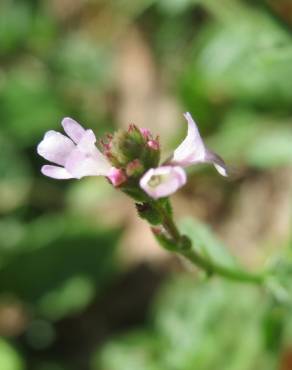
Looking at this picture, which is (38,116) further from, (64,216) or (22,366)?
(22,366)

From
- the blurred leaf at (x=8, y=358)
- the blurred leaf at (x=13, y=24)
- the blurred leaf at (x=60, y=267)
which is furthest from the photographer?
the blurred leaf at (x=13, y=24)

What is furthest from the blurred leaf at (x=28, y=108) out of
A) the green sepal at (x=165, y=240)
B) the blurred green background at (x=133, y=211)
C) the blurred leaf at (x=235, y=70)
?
the green sepal at (x=165, y=240)

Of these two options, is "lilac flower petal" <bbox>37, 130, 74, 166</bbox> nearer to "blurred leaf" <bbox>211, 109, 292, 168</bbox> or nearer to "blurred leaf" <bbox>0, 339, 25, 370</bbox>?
"blurred leaf" <bbox>211, 109, 292, 168</bbox>

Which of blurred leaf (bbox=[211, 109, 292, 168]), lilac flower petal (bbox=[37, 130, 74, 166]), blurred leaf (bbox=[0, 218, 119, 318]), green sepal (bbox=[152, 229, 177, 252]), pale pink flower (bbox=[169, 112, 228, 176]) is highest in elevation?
lilac flower petal (bbox=[37, 130, 74, 166])

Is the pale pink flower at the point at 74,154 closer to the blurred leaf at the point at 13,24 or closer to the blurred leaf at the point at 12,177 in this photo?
the blurred leaf at the point at 12,177

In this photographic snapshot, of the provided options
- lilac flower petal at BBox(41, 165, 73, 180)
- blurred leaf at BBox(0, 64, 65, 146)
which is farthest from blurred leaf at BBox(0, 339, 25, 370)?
lilac flower petal at BBox(41, 165, 73, 180)

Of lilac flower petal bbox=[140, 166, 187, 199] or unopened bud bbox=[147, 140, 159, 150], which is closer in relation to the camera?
lilac flower petal bbox=[140, 166, 187, 199]

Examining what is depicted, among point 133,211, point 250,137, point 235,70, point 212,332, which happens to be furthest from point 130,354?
point 235,70

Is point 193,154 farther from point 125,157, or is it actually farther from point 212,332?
point 212,332
